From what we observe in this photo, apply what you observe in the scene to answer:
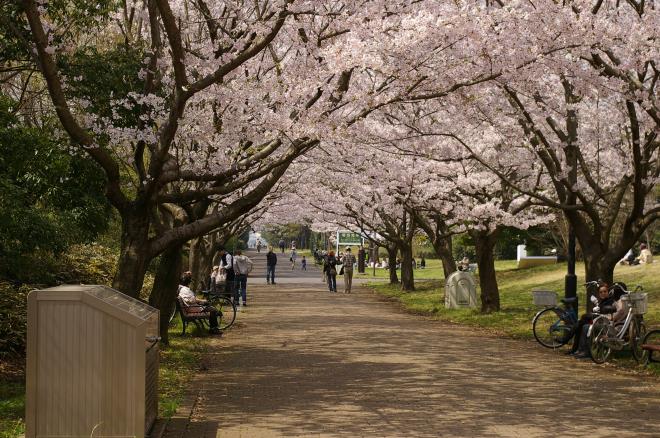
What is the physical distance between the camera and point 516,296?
3294 cm

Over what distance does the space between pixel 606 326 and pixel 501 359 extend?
1677 mm

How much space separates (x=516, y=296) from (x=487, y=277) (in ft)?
24.5

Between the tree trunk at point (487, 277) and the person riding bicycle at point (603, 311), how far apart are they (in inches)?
368

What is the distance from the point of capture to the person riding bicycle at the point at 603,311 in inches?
600

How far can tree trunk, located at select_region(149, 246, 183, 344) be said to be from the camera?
16.7 metres

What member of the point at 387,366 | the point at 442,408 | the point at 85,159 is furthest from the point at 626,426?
the point at 85,159

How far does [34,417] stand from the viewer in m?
7.22

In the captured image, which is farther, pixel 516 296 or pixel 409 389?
pixel 516 296

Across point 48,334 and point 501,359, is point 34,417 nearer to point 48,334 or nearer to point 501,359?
point 48,334

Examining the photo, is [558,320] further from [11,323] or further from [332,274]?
[332,274]

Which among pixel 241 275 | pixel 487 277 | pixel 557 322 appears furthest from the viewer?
pixel 241 275

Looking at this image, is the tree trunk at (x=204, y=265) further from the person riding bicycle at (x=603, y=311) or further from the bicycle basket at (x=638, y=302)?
the bicycle basket at (x=638, y=302)

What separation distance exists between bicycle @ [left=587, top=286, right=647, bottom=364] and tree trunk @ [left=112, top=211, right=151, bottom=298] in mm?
Result: 6933

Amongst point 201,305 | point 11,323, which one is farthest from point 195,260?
point 11,323
